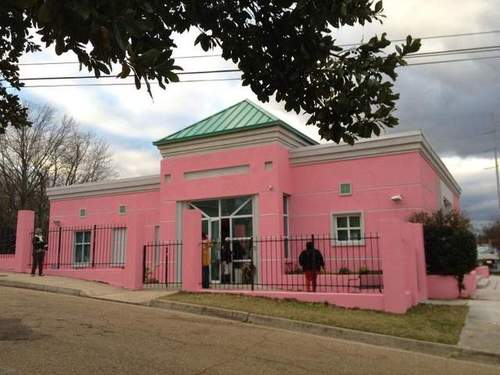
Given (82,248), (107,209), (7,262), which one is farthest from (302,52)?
(82,248)

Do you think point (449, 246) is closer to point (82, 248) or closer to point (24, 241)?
point (24, 241)

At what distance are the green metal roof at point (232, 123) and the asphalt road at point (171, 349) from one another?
9452 mm

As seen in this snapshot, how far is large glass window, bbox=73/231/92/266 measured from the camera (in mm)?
24422

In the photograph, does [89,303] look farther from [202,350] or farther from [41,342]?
[202,350]

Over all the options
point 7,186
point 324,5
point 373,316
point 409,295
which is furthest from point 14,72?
point 7,186

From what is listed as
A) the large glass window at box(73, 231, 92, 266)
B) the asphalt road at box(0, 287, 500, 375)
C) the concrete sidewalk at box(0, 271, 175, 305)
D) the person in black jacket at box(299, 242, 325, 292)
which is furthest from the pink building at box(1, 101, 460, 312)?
the asphalt road at box(0, 287, 500, 375)

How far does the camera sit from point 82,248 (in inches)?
970

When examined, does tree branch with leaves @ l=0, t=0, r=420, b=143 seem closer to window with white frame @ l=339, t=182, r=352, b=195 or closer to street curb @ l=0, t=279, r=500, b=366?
street curb @ l=0, t=279, r=500, b=366

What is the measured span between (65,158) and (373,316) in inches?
1490

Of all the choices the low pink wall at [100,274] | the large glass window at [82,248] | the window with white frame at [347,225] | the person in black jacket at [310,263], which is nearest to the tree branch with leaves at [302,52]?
the person in black jacket at [310,263]

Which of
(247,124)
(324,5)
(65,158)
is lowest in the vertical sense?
(324,5)

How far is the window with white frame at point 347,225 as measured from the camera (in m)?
18.2

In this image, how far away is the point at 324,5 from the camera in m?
5.26

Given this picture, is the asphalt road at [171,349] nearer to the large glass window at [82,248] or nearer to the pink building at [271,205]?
the pink building at [271,205]
